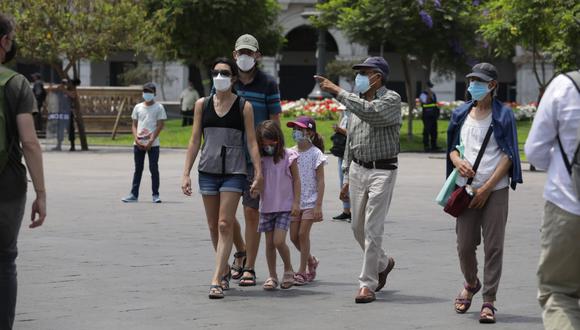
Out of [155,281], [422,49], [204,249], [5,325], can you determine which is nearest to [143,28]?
[422,49]

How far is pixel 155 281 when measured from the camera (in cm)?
976

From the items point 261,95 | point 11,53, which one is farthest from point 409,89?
point 11,53

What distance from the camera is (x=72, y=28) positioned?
100 feet

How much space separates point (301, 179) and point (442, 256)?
6.55 feet

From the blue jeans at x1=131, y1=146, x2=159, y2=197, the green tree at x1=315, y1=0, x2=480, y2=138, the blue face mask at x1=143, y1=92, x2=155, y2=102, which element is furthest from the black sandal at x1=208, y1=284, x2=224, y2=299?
the green tree at x1=315, y1=0, x2=480, y2=138

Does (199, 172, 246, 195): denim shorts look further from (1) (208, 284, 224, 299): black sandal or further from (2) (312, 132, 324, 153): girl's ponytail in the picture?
(2) (312, 132, 324, 153): girl's ponytail

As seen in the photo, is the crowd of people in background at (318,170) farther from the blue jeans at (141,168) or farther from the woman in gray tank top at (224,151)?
the blue jeans at (141,168)

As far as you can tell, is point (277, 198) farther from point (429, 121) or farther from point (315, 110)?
point (315, 110)

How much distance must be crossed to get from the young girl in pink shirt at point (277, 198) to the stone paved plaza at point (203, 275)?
25cm

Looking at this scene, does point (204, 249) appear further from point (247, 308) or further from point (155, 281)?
point (247, 308)

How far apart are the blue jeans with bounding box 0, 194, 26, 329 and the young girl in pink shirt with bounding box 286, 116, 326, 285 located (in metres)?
3.72

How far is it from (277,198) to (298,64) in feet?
180

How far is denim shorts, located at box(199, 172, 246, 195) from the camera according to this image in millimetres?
9211

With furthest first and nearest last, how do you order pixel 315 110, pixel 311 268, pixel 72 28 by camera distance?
pixel 315 110, pixel 72 28, pixel 311 268
